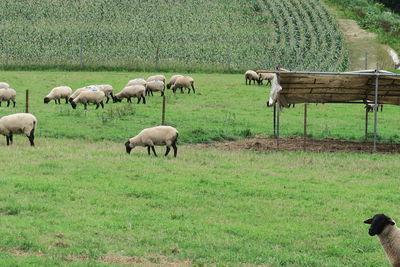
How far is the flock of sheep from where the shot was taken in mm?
22047

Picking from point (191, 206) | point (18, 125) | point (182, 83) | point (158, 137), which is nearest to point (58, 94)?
point (182, 83)

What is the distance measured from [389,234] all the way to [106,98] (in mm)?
27758

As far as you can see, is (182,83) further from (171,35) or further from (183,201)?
(183,201)

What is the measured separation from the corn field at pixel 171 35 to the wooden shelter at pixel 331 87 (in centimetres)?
2554

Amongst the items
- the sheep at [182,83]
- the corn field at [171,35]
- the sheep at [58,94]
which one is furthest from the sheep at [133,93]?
the corn field at [171,35]

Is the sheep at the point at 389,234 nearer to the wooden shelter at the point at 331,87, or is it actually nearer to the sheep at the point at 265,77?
the wooden shelter at the point at 331,87

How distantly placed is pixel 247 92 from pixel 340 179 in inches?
860

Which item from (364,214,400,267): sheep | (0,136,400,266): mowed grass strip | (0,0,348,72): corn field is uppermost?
(0,0,348,72): corn field

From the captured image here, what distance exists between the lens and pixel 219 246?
509 inches

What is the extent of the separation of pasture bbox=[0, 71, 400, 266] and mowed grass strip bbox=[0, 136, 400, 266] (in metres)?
0.02

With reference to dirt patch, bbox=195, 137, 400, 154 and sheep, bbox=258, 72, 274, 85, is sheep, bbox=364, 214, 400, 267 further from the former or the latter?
sheep, bbox=258, 72, 274, 85

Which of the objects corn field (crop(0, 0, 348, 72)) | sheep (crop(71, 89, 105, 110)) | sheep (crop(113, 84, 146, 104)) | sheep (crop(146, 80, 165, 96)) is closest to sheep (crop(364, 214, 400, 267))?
sheep (crop(71, 89, 105, 110))

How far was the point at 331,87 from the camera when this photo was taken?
27.0 metres

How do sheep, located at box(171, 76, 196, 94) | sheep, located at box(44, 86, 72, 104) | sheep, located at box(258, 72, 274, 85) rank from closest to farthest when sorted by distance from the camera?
1. sheep, located at box(44, 86, 72, 104)
2. sheep, located at box(171, 76, 196, 94)
3. sheep, located at box(258, 72, 274, 85)
